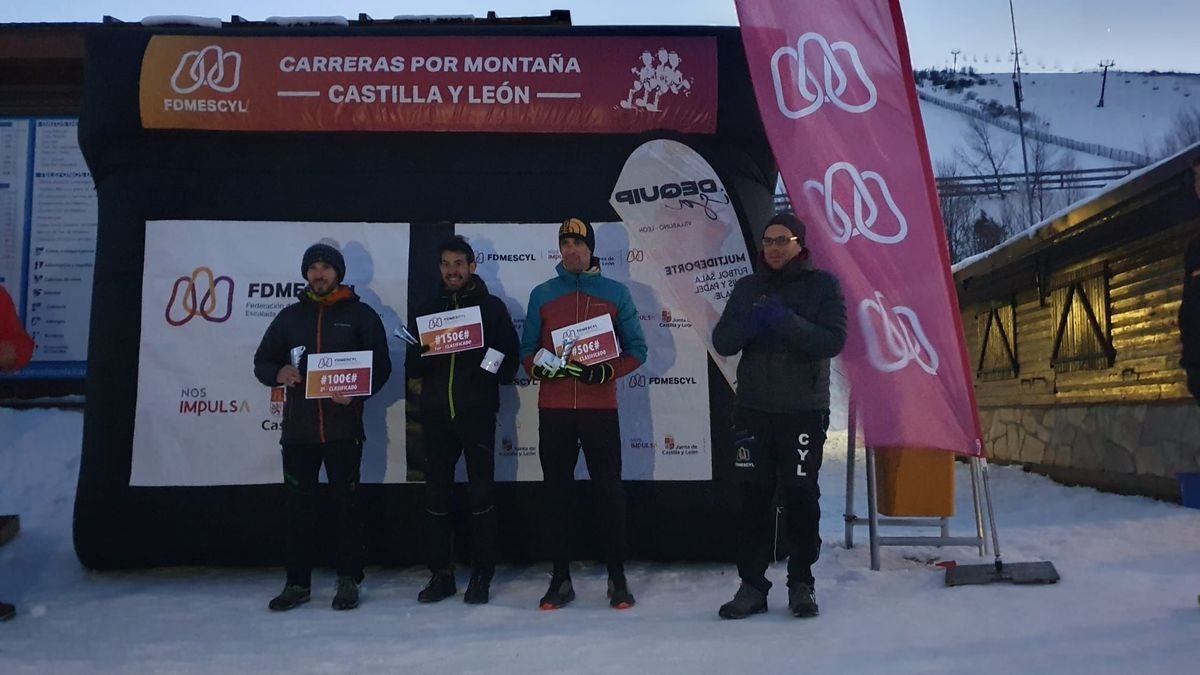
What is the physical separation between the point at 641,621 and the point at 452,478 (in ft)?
3.99

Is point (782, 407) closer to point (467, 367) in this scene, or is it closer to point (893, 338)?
point (893, 338)

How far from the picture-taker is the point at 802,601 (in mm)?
3750

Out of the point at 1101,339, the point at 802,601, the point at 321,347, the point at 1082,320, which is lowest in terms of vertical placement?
the point at 802,601

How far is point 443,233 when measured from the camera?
493 cm

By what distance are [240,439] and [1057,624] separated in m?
4.08

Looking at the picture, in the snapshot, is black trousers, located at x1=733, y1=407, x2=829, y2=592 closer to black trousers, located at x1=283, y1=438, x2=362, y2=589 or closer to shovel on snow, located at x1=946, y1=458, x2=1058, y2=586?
shovel on snow, located at x1=946, y1=458, x2=1058, y2=586

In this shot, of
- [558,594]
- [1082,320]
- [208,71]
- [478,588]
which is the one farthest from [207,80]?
[1082,320]

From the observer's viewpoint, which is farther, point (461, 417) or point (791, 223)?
point (461, 417)

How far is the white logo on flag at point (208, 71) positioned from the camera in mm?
4797

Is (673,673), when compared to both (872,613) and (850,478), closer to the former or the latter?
(872,613)

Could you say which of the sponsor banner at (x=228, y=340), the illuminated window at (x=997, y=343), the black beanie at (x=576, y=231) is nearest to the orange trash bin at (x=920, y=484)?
the black beanie at (x=576, y=231)

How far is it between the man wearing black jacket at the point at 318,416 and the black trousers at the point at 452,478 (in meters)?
0.37

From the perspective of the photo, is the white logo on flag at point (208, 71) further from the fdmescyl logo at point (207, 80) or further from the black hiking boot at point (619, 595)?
the black hiking boot at point (619, 595)

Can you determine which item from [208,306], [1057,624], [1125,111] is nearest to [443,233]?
[208,306]
